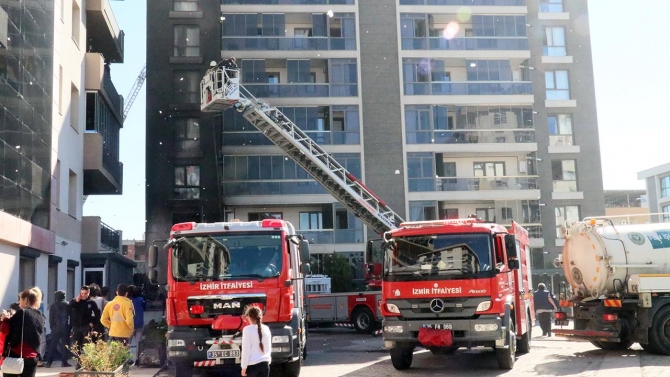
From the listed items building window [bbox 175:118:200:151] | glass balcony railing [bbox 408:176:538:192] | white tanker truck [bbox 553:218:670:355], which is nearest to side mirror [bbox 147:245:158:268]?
white tanker truck [bbox 553:218:670:355]

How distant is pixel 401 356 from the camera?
15562mm

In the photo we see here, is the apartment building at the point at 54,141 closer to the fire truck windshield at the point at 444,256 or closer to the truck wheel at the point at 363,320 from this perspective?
the fire truck windshield at the point at 444,256

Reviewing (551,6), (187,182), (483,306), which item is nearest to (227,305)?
(483,306)

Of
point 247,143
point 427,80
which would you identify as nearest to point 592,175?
point 427,80

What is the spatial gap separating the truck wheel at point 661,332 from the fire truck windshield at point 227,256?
28.8ft

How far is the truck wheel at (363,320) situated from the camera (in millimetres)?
28023

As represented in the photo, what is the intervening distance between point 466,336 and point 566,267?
228 inches

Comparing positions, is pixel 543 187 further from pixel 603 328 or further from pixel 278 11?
pixel 603 328

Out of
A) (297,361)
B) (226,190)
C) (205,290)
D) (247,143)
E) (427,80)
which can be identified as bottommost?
(297,361)

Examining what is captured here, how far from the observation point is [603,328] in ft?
56.6

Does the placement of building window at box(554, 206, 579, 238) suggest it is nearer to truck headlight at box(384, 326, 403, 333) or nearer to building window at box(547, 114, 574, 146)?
building window at box(547, 114, 574, 146)

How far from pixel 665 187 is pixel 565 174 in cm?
2518

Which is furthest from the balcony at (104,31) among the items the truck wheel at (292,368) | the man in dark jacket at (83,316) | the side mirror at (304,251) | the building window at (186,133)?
the truck wheel at (292,368)

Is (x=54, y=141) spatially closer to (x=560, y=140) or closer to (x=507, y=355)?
(x=507, y=355)
